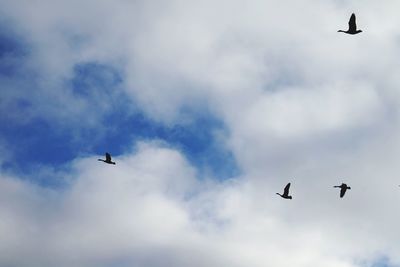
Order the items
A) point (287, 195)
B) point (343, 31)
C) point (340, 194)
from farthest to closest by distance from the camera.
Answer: point (287, 195) → point (340, 194) → point (343, 31)

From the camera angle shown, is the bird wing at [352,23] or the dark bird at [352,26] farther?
the dark bird at [352,26]

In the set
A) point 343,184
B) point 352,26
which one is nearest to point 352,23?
point 352,26

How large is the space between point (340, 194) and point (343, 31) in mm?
21201

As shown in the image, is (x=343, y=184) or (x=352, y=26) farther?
(x=343, y=184)

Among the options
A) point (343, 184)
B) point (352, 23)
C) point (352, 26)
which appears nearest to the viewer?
point (352, 23)

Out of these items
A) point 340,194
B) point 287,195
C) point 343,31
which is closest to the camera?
point 343,31

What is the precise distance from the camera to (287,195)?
8488cm

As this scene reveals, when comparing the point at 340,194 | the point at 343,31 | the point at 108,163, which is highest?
the point at 343,31

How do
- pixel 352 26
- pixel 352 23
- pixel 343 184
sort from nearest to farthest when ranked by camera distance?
1. pixel 352 23
2. pixel 352 26
3. pixel 343 184

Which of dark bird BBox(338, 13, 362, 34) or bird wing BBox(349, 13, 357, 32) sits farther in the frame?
dark bird BBox(338, 13, 362, 34)

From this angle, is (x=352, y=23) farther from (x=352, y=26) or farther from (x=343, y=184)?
(x=343, y=184)

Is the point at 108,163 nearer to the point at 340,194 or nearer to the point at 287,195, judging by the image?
the point at 287,195

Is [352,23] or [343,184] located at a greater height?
[352,23]

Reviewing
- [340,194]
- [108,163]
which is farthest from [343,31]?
[108,163]
